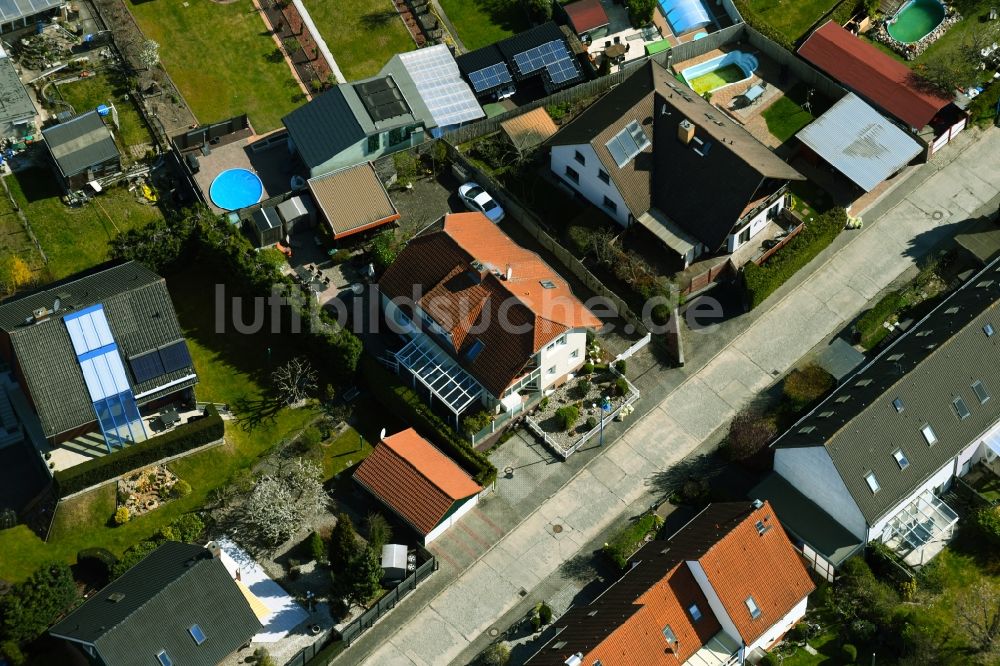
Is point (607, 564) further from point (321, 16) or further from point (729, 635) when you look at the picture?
point (321, 16)

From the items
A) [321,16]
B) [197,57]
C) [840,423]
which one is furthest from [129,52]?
[840,423]

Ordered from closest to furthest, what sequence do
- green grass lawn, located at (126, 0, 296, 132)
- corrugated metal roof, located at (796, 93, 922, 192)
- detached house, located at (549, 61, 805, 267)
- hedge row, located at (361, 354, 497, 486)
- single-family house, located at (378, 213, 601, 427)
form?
hedge row, located at (361, 354, 497, 486)
single-family house, located at (378, 213, 601, 427)
detached house, located at (549, 61, 805, 267)
corrugated metal roof, located at (796, 93, 922, 192)
green grass lawn, located at (126, 0, 296, 132)

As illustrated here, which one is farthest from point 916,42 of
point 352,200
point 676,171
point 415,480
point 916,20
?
point 415,480

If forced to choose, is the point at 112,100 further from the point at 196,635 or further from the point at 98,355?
the point at 196,635

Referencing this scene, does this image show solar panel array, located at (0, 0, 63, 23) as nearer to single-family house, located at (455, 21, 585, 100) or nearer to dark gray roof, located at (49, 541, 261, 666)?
single-family house, located at (455, 21, 585, 100)

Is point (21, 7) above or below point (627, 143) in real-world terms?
above

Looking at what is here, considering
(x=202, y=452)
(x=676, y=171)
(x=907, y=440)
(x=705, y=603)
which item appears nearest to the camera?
(x=705, y=603)

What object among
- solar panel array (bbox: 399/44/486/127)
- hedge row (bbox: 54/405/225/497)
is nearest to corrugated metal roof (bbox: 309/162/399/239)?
solar panel array (bbox: 399/44/486/127)

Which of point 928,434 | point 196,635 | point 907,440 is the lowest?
point 928,434
